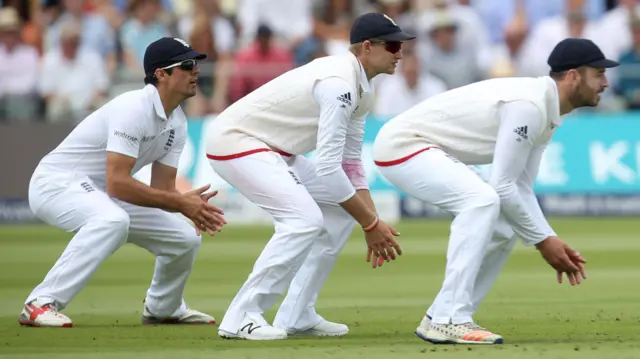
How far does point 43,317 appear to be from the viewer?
8359mm

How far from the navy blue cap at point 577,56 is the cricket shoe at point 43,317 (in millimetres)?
3424

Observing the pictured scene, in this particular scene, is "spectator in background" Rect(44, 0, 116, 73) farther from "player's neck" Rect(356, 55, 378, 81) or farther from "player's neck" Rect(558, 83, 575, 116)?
"player's neck" Rect(558, 83, 575, 116)

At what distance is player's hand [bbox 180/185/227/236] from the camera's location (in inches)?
A: 307

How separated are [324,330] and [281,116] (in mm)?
1342

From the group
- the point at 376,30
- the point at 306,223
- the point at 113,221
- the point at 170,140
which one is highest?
the point at 376,30

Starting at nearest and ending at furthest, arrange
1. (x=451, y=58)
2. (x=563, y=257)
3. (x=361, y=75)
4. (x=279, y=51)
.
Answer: (x=563, y=257) → (x=361, y=75) → (x=279, y=51) → (x=451, y=58)

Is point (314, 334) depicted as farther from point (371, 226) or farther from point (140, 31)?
point (140, 31)

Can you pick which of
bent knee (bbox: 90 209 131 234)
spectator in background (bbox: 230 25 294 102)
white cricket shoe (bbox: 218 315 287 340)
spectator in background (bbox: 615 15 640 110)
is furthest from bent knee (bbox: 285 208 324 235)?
spectator in background (bbox: 615 15 640 110)

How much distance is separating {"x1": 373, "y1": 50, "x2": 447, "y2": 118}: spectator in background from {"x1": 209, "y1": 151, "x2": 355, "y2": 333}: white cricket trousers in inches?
424

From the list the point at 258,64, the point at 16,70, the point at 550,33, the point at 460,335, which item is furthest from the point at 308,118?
the point at 16,70

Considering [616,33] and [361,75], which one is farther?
[616,33]

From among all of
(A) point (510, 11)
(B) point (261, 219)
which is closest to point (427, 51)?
(A) point (510, 11)

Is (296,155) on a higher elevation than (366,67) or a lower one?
lower

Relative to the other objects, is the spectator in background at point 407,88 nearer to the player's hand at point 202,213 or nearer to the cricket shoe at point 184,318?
the cricket shoe at point 184,318
